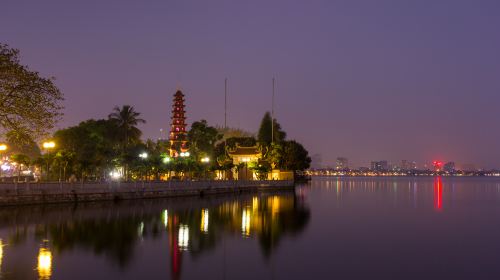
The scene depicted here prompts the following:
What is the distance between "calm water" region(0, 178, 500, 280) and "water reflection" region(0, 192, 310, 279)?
0.17 feet

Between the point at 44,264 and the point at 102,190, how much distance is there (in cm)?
3013

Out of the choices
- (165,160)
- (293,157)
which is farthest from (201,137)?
(293,157)

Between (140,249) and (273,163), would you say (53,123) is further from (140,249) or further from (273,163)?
(273,163)

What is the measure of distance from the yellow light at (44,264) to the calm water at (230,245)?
0.03 metres

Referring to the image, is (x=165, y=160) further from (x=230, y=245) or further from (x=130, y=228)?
(x=230, y=245)

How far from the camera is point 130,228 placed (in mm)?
32438

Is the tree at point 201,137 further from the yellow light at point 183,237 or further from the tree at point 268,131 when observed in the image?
the yellow light at point 183,237

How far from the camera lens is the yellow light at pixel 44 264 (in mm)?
18369

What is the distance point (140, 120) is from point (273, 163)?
23.8m

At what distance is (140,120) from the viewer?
286 feet

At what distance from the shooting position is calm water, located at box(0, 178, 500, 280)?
2103 cm

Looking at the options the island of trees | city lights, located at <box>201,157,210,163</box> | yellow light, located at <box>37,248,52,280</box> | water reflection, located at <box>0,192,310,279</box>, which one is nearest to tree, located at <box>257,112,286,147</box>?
the island of trees

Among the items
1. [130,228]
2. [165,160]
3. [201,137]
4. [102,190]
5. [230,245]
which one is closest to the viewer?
[230,245]

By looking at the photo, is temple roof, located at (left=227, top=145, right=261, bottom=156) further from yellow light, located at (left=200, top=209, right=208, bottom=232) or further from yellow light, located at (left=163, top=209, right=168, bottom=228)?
yellow light, located at (left=163, top=209, right=168, bottom=228)
